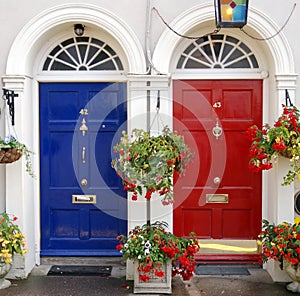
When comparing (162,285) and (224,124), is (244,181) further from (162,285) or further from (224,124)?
(162,285)

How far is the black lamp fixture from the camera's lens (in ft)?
16.3

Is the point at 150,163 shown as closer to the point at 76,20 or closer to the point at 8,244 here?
the point at 8,244

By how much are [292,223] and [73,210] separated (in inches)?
105

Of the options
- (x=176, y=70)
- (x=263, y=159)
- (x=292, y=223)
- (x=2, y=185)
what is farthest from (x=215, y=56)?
(x=2, y=185)

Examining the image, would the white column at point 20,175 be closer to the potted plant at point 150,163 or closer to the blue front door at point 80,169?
the blue front door at point 80,169

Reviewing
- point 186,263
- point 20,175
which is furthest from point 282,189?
point 20,175

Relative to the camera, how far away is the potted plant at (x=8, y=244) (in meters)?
5.27

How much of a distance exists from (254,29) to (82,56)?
6.88 ft

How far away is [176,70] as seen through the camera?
6.06 meters

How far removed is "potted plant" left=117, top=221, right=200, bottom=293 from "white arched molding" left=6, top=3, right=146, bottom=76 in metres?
1.90

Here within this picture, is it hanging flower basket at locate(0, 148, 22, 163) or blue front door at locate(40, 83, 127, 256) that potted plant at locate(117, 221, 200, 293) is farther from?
hanging flower basket at locate(0, 148, 22, 163)

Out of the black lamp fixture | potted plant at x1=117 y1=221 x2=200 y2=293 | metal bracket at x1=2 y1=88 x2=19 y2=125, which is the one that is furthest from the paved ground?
the black lamp fixture

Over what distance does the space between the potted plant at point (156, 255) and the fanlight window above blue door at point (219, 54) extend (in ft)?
6.97

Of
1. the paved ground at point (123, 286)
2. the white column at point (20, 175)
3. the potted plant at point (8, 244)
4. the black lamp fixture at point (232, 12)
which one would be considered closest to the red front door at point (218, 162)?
the paved ground at point (123, 286)
